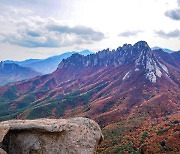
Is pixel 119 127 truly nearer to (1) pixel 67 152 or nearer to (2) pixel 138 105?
(2) pixel 138 105

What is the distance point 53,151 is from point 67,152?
40.2 inches

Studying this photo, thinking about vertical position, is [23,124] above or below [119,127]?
above

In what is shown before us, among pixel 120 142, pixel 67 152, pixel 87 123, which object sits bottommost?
pixel 120 142

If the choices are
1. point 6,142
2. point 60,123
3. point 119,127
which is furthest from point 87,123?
point 119,127

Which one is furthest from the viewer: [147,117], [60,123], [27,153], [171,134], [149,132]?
[147,117]

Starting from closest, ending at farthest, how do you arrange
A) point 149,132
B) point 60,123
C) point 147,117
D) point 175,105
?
point 60,123 → point 149,132 → point 147,117 → point 175,105

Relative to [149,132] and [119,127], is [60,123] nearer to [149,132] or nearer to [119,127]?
[149,132]

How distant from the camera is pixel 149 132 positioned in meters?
130

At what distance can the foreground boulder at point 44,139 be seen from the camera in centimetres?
1828

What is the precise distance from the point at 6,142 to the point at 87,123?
20.7 feet

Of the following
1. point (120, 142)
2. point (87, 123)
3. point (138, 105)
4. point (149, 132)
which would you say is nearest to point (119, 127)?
point (149, 132)

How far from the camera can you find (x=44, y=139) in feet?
60.9

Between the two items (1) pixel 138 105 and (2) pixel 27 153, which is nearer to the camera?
(2) pixel 27 153

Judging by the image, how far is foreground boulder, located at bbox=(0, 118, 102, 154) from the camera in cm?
1828
